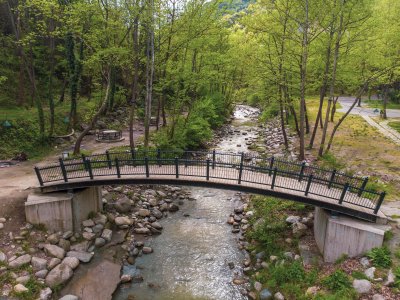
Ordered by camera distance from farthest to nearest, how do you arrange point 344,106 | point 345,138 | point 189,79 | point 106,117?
point 344,106 → point 106,117 → point 345,138 → point 189,79

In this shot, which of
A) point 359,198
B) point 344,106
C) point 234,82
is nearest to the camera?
point 359,198

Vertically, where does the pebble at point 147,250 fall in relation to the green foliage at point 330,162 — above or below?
below

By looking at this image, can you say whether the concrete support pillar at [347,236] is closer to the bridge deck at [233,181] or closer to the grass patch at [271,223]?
the bridge deck at [233,181]

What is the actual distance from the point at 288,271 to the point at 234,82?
3169cm

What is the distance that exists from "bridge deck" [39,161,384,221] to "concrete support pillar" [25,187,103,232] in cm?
56

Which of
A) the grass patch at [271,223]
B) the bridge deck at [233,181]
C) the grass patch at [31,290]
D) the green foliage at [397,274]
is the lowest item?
the grass patch at [31,290]

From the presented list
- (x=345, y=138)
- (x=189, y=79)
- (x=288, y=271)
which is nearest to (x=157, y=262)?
(x=288, y=271)

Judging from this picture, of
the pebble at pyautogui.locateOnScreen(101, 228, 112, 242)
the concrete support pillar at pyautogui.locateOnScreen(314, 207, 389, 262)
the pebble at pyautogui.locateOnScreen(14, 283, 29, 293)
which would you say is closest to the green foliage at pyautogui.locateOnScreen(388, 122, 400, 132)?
the concrete support pillar at pyautogui.locateOnScreen(314, 207, 389, 262)

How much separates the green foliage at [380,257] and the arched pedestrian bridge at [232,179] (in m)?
1.40

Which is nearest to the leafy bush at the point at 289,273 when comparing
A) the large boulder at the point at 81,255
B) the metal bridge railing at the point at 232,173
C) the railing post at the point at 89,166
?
the metal bridge railing at the point at 232,173

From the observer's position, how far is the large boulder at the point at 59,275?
38.9 ft

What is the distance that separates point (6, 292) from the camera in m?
11.0

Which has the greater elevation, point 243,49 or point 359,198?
point 243,49

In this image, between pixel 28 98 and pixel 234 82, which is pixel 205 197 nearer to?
pixel 28 98
